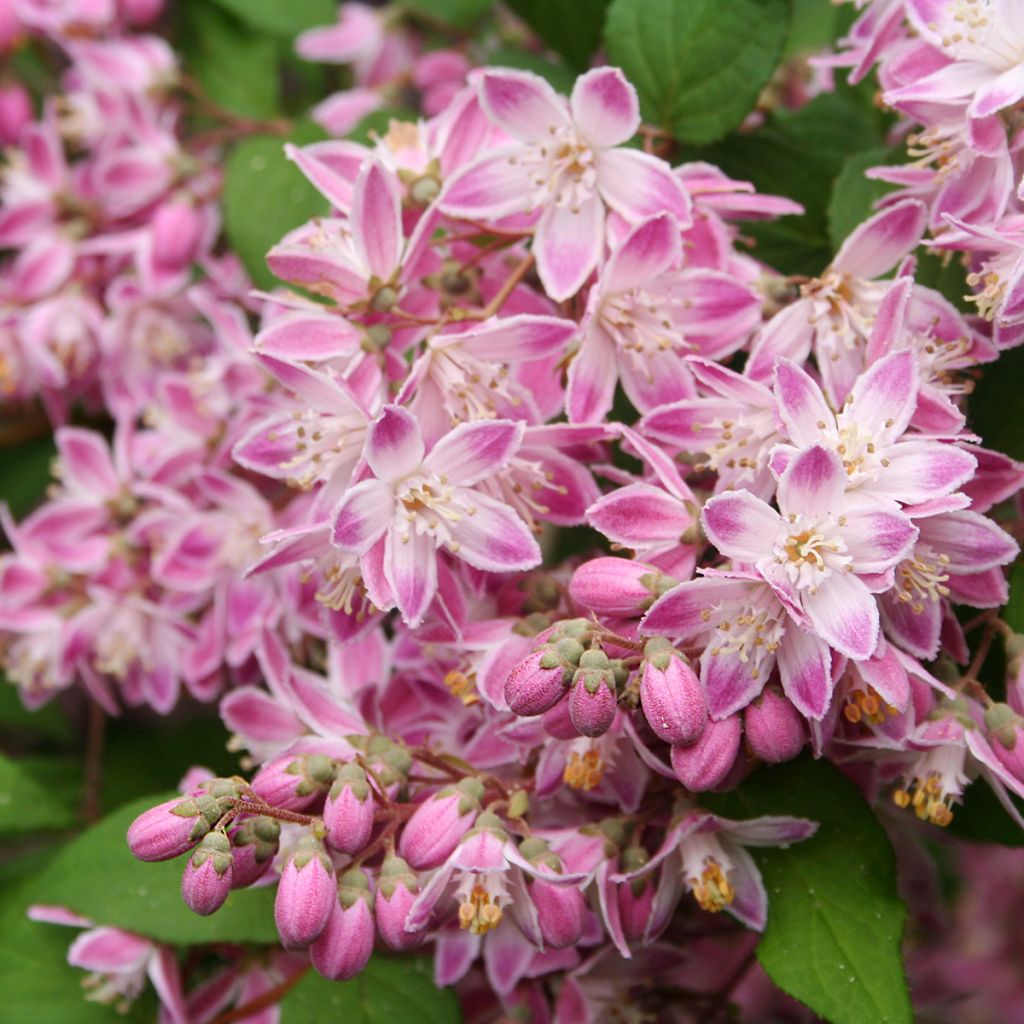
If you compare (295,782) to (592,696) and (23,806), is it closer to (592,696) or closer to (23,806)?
(592,696)

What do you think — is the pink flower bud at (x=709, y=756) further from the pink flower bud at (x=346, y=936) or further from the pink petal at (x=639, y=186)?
the pink petal at (x=639, y=186)

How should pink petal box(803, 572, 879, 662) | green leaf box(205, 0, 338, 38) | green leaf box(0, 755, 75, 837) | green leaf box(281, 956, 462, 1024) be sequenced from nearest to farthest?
pink petal box(803, 572, 879, 662), green leaf box(281, 956, 462, 1024), green leaf box(0, 755, 75, 837), green leaf box(205, 0, 338, 38)

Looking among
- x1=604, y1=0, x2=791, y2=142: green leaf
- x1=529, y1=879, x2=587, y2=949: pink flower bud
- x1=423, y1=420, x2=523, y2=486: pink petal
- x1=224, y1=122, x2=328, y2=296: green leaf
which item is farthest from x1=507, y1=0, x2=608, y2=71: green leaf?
x1=529, y1=879, x2=587, y2=949: pink flower bud

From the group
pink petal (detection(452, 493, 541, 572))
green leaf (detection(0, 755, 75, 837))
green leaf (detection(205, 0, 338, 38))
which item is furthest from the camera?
green leaf (detection(205, 0, 338, 38))

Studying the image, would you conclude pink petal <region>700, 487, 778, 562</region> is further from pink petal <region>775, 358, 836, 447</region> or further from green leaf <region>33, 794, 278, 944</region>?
green leaf <region>33, 794, 278, 944</region>


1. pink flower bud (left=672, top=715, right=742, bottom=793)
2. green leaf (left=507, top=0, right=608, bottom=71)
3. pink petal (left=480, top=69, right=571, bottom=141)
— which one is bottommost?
pink flower bud (left=672, top=715, right=742, bottom=793)

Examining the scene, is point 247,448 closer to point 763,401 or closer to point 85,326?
point 763,401
